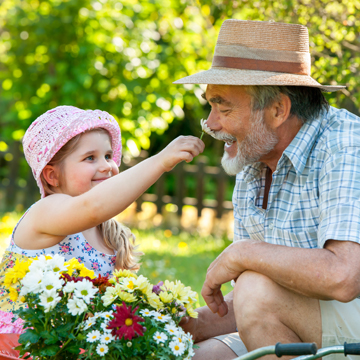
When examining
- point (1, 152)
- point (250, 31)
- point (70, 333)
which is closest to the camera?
point (70, 333)

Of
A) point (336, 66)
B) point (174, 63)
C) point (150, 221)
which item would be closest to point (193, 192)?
point (150, 221)

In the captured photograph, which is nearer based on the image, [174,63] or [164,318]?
[164,318]

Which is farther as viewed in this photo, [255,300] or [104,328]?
[255,300]

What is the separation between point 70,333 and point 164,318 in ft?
1.09

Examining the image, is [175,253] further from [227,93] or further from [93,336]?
[93,336]

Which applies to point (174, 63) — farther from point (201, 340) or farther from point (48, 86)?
point (201, 340)

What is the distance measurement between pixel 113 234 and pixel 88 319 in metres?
0.95

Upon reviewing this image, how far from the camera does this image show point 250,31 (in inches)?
96.2

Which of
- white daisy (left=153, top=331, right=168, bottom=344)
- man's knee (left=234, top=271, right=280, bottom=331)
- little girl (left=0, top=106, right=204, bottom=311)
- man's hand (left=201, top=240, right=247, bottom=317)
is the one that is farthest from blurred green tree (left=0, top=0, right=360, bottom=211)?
white daisy (left=153, top=331, right=168, bottom=344)

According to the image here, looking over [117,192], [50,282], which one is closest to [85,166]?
[117,192]

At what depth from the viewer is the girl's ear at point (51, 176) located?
2580mm

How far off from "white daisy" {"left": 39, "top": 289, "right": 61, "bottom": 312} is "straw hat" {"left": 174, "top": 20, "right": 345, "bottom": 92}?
3.84 feet

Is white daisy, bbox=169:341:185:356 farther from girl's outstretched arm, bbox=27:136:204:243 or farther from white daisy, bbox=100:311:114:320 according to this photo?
girl's outstretched arm, bbox=27:136:204:243

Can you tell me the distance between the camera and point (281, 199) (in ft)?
7.76
